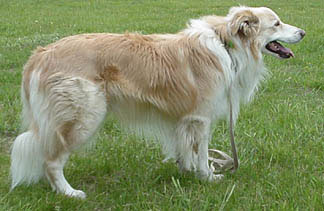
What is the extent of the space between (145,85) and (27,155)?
1.11 m

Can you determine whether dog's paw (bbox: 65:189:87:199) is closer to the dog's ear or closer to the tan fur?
the tan fur

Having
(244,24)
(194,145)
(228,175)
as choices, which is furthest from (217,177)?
(244,24)

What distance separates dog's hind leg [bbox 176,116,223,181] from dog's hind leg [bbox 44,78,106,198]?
0.73 m

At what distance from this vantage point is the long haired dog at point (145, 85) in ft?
11.1

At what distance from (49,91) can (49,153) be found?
0.51 metres

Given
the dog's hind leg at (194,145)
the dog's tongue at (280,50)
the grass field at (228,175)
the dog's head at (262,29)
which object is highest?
the dog's head at (262,29)

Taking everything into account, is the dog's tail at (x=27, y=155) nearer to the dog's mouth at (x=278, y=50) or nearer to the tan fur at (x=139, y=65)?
the tan fur at (x=139, y=65)

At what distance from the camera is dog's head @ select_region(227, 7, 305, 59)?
3.67m

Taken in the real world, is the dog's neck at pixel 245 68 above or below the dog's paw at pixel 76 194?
above

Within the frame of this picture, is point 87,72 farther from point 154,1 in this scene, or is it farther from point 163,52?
point 154,1

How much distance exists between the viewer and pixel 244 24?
365 cm

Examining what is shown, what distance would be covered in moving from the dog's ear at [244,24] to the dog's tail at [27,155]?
182cm

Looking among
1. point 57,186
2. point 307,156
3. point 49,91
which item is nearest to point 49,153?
point 57,186

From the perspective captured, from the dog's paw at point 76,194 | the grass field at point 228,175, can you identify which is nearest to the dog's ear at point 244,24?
the grass field at point 228,175
